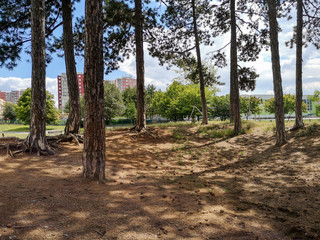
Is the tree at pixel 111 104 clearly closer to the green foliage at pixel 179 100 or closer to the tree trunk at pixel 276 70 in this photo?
the green foliage at pixel 179 100

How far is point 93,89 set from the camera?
16.3 ft

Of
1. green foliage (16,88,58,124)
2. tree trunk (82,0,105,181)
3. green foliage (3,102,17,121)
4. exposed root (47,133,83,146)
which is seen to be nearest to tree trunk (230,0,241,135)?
exposed root (47,133,83,146)

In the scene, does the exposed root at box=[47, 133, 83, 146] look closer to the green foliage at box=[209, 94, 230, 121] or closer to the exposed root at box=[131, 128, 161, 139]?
the exposed root at box=[131, 128, 161, 139]

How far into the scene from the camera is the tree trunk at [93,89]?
4.97m

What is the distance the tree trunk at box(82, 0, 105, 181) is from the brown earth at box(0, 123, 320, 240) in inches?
24.5

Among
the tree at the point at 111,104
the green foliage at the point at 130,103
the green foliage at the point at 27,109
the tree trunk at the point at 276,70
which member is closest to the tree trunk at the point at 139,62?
the tree trunk at the point at 276,70

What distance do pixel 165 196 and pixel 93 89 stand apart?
9.33ft

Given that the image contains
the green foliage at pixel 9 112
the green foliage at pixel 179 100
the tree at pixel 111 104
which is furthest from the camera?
the green foliage at pixel 9 112

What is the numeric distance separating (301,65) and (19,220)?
13036 millimetres

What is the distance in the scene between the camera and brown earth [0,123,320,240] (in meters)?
3.01

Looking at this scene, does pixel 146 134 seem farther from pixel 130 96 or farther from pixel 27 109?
pixel 130 96

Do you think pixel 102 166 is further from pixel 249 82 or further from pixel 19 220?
pixel 249 82

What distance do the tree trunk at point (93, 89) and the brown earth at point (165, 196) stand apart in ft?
2.04

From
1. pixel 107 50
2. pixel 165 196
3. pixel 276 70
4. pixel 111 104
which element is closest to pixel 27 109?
pixel 111 104
